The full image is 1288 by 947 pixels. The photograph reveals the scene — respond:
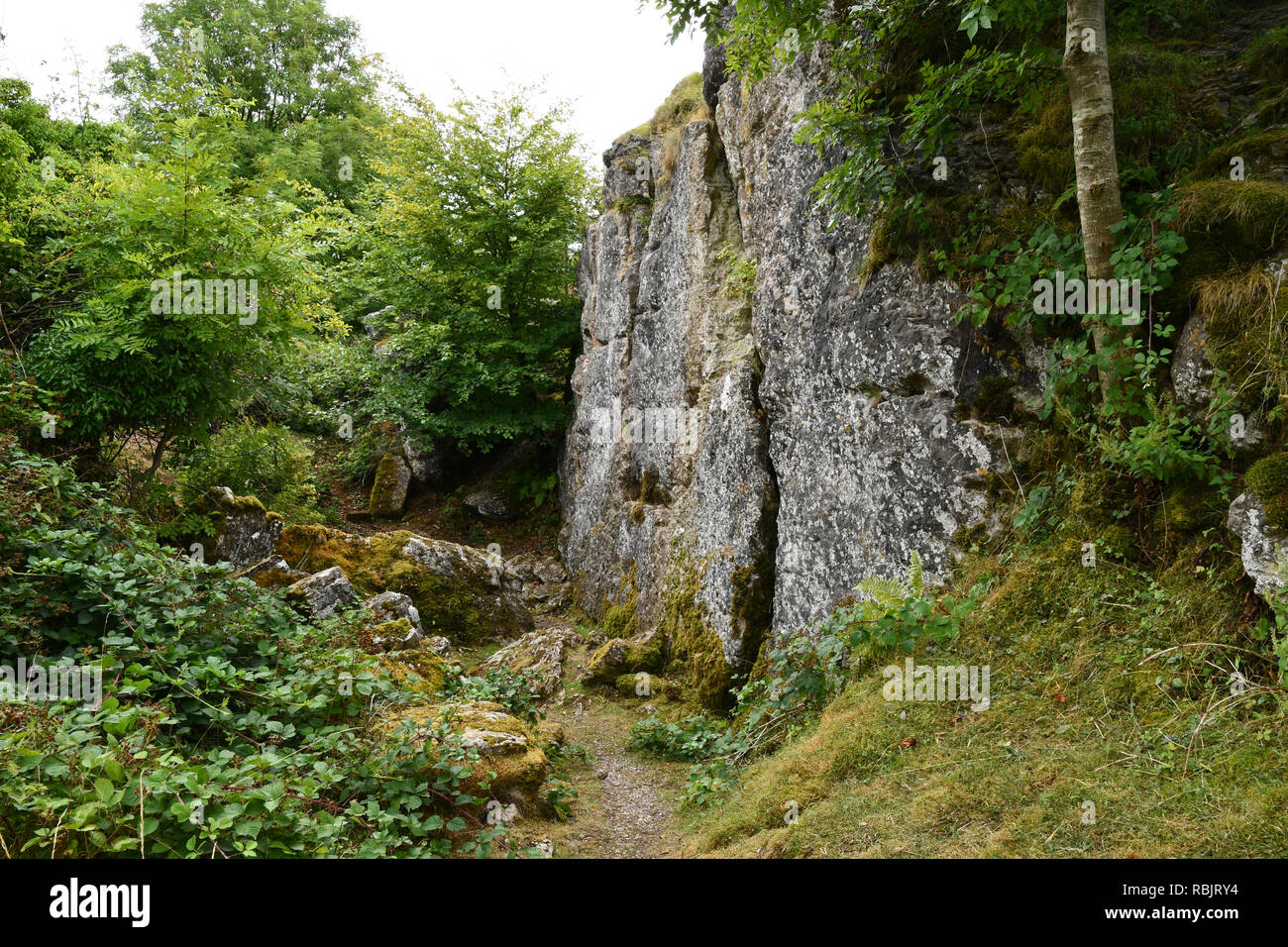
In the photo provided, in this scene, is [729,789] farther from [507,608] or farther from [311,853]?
[507,608]

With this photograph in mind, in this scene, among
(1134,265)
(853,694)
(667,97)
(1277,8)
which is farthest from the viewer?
(667,97)

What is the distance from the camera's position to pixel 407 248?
16594 millimetres

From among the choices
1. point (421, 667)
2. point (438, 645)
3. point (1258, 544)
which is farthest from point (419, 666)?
point (1258, 544)

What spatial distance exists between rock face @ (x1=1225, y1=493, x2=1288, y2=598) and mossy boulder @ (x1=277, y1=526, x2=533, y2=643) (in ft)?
30.8

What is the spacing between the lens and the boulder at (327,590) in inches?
311

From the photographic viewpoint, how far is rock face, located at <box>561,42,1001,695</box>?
21.1 feet

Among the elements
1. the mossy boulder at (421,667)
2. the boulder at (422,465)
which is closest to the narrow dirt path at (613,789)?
the mossy boulder at (421,667)

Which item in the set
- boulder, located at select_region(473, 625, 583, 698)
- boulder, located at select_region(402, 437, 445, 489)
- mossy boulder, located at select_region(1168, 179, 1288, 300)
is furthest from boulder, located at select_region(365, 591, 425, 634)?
boulder, located at select_region(402, 437, 445, 489)

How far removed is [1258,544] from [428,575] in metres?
10.0

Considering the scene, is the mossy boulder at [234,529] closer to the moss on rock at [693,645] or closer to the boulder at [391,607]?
the boulder at [391,607]

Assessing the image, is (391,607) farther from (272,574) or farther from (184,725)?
(184,725)
